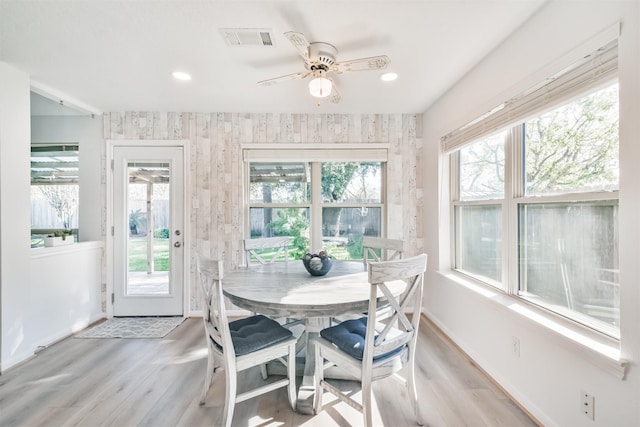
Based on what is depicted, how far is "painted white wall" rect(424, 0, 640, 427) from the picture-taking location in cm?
121

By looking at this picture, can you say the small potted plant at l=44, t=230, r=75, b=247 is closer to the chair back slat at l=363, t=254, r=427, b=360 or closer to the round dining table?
the round dining table

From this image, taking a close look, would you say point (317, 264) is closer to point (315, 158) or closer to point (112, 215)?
point (315, 158)

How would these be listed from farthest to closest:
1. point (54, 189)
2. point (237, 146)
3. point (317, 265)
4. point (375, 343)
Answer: point (237, 146) → point (54, 189) → point (317, 265) → point (375, 343)

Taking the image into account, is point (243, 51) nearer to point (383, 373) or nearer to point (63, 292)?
point (383, 373)

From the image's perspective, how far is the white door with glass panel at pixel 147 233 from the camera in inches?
135

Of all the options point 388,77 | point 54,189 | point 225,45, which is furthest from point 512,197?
point 54,189

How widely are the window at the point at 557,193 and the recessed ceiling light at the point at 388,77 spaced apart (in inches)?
31.6

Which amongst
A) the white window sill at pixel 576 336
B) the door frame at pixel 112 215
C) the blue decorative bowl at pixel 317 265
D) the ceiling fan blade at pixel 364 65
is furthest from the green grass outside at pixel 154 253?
the white window sill at pixel 576 336

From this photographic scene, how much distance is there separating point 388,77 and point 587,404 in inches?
101

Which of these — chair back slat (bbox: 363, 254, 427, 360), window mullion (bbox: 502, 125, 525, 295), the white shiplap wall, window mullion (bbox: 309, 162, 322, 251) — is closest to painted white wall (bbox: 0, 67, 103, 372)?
the white shiplap wall

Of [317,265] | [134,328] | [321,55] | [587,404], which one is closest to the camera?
[587,404]

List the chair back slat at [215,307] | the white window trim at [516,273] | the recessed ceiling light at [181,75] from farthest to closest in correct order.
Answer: the recessed ceiling light at [181,75], the chair back slat at [215,307], the white window trim at [516,273]

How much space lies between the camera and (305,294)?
5.59ft

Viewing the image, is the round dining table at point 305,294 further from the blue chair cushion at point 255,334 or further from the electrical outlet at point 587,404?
the electrical outlet at point 587,404
